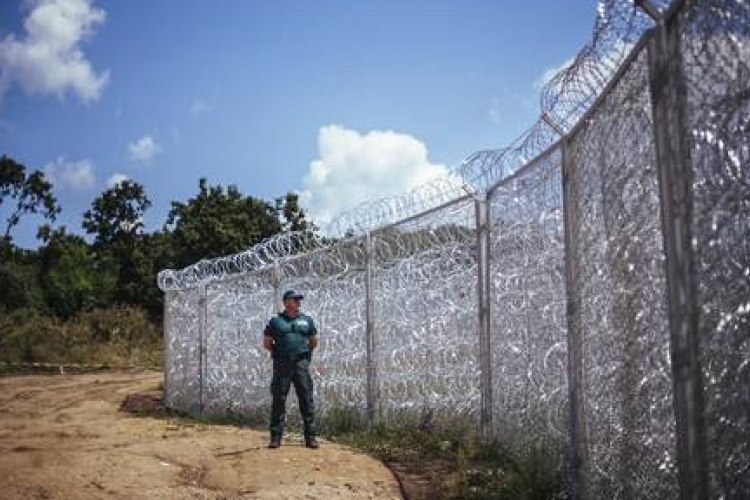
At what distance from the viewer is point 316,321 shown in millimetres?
8883

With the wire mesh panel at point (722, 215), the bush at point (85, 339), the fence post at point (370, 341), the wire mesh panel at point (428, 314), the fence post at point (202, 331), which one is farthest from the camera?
the bush at point (85, 339)

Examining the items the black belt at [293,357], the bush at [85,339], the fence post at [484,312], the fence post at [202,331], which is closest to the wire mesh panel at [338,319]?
the black belt at [293,357]

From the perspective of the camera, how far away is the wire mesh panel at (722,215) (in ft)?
6.51

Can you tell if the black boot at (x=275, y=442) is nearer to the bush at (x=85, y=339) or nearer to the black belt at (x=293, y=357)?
the black belt at (x=293, y=357)

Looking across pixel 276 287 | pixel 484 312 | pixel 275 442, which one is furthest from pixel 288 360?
pixel 276 287

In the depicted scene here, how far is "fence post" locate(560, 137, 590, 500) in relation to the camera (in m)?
3.87

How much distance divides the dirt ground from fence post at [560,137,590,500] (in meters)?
1.55

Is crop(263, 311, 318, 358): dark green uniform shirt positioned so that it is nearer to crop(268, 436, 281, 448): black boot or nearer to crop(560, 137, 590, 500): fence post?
crop(268, 436, 281, 448): black boot

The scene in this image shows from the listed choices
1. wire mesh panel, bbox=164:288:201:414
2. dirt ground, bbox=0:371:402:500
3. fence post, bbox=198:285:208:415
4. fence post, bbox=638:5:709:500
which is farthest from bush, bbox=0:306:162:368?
fence post, bbox=638:5:709:500

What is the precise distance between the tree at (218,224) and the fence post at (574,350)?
2872 centimetres

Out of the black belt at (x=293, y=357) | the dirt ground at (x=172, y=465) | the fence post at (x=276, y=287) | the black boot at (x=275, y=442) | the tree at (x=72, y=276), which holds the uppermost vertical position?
the tree at (x=72, y=276)

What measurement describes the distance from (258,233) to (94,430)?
2405cm

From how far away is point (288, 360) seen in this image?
7.29 metres

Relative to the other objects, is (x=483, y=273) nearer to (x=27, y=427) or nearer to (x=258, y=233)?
(x=27, y=427)
